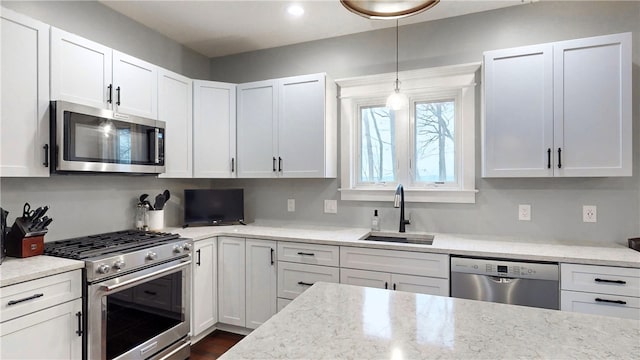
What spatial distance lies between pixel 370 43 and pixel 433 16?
0.56m

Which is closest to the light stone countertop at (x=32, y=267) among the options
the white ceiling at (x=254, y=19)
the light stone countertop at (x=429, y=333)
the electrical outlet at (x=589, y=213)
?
the light stone countertop at (x=429, y=333)

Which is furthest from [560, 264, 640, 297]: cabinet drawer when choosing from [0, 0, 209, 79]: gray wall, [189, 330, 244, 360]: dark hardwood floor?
[0, 0, 209, 79]: gray wall

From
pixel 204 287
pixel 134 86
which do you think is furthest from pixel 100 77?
pixel 204 287

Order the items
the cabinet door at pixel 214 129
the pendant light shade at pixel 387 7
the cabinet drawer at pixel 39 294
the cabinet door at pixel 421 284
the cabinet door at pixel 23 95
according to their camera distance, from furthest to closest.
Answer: the cabinet door at pixel 214 129 < the cabinet door at pixel 421 284 < the cabinet door at pixel 23 95 < the cabinet drawer at pixel 39 294 < the pendant light shade at pixel 387 7

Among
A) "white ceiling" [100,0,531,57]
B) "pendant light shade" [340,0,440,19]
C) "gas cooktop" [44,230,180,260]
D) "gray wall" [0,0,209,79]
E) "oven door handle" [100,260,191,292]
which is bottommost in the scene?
"oven door handle" [100,260,191,292]

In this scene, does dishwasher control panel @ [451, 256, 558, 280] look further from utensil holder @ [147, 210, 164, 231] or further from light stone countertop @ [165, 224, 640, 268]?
utensil holder @ [147, 210, 164, 231]

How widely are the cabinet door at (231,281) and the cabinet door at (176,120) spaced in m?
0.74

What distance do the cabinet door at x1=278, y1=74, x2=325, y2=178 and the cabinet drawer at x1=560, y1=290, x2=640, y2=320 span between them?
6.22 ft

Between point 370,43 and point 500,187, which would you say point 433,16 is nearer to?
point 370,43

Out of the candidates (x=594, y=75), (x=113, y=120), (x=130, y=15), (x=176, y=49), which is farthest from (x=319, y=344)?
(x=176, y=49)

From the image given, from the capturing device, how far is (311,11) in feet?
8.82

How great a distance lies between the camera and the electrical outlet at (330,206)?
3171mm

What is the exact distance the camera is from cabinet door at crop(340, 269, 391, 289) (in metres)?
2.38

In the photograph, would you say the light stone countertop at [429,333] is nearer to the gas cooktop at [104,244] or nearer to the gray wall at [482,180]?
the gas cooktop at [104,244]
